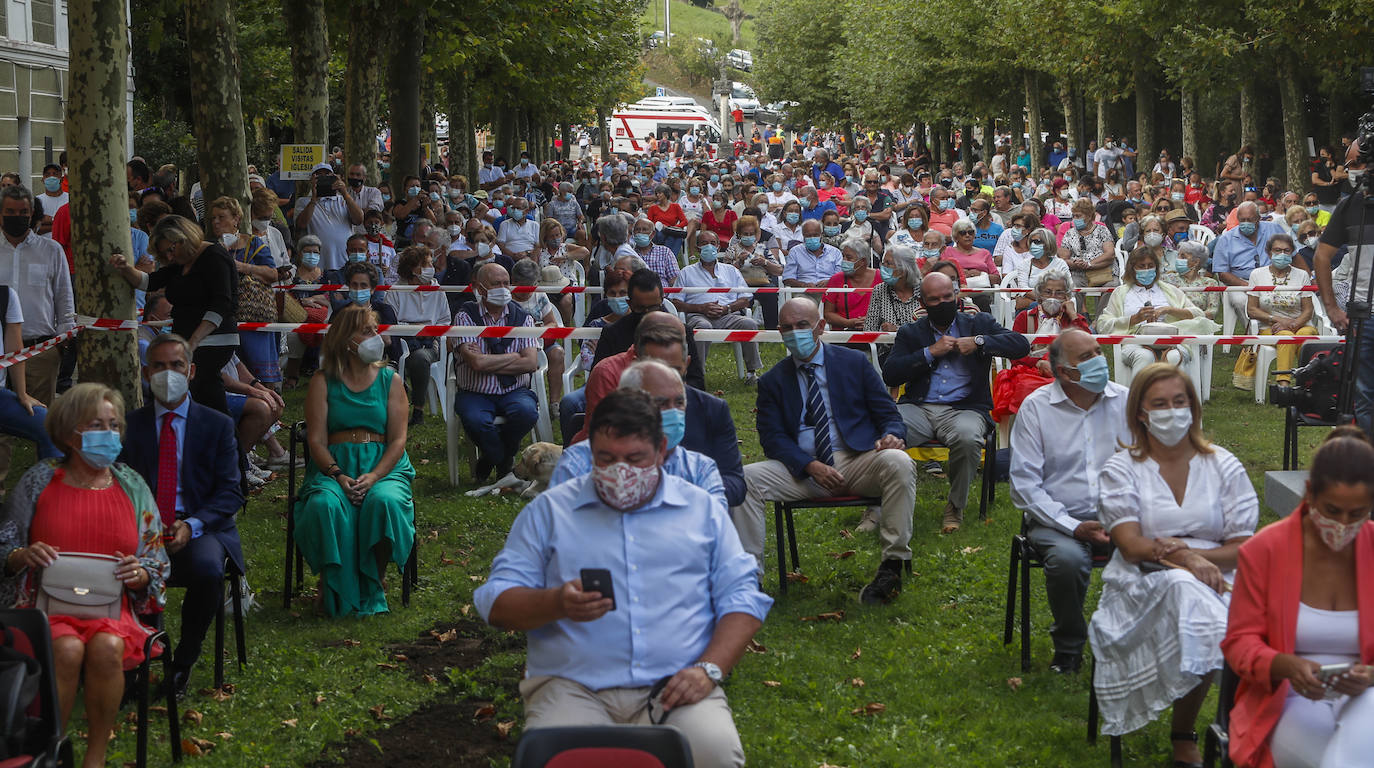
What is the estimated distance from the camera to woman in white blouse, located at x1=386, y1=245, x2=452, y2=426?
14273mm

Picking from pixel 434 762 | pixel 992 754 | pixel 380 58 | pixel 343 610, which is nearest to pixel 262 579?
pixel 343 610

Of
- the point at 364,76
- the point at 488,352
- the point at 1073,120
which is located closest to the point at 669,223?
the point at 364,76

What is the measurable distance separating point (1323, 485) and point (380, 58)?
20.5 metres

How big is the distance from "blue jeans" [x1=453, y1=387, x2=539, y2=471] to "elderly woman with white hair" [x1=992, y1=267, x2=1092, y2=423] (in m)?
3.34

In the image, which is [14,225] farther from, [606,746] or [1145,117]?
[1145,117]

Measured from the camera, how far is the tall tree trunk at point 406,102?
85.7 feet

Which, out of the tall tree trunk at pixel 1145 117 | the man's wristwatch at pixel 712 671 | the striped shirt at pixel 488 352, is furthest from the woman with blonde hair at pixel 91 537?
the tall tree trunk at pixel 1145 117

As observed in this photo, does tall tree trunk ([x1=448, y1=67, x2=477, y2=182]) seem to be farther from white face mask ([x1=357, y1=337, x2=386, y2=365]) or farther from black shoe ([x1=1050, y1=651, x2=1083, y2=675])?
black shoe ([x1=1050, y1=651, x2=1083, y2=675])

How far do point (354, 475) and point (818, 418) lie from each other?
2547 millimetres

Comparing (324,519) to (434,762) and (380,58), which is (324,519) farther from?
(380,58)

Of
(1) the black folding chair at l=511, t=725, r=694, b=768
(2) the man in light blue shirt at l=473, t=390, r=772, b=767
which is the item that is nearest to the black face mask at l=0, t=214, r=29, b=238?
(2) the man in light blue shirt at l=473, t=390, r=772, b=767

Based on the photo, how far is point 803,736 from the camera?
22.2 ft

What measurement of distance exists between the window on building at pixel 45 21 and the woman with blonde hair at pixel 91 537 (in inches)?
1050

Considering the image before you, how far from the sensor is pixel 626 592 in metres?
4.96
